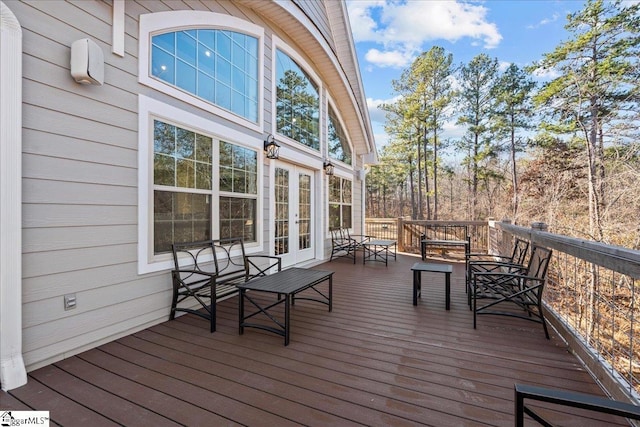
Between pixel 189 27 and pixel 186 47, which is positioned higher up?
pixel 189 27

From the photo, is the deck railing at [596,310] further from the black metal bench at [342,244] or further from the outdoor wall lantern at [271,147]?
the outdoor wall lantern at [271,147]

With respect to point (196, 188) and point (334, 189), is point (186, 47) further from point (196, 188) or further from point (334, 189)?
Answer: point (334, 189)

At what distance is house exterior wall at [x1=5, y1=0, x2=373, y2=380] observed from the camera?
85.4 inches

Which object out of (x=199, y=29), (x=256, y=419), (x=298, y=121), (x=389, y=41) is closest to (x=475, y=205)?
(x=389, y=41)

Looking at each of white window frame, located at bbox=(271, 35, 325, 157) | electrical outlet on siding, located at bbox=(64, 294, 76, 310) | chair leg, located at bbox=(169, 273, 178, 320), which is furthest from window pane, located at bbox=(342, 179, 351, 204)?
electrical outlet on siding, located at bbox=(64, 294, 76, 310)

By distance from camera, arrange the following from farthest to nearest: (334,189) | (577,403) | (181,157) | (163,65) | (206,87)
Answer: (334,189)
(206,87)
(181,157)
(163,65)
(577,403)

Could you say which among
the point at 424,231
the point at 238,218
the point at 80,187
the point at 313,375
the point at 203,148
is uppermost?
the point at 203,148

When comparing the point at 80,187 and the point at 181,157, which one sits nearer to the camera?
the point at 80,187

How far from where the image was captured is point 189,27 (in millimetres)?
3504

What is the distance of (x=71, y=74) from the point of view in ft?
7.78

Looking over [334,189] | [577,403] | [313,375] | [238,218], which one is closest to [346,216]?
[334,189]

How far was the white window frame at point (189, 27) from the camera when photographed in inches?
117

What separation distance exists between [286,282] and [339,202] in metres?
4.73

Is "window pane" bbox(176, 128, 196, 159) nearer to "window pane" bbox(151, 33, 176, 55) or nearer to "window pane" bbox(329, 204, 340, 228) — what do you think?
"window pane" bbox(151, 33, 176, 55)
